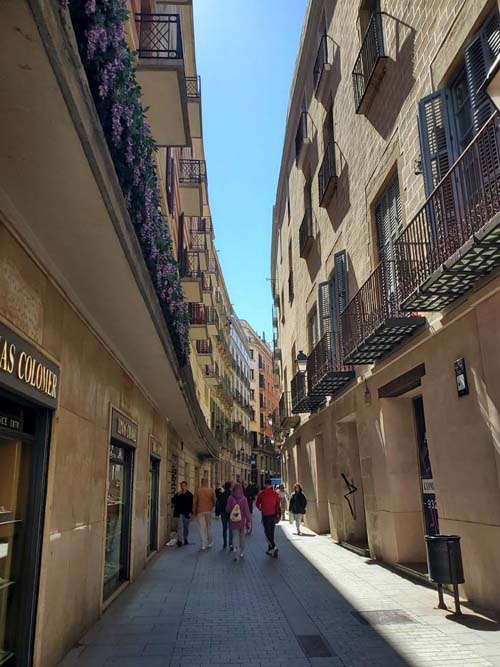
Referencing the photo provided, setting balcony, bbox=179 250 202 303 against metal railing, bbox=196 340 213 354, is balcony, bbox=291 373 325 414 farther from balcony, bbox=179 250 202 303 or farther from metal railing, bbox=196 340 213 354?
metal railing, bbox=196 340 213 354

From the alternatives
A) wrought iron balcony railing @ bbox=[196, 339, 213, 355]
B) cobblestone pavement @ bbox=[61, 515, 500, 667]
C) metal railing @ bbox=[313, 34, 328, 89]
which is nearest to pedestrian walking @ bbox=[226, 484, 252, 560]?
cobblestone pavement @ bbox=[61, 515, 500, 667]

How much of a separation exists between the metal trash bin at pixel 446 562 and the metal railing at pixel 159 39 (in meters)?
8.29

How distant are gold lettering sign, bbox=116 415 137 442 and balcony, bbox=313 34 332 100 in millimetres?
10982

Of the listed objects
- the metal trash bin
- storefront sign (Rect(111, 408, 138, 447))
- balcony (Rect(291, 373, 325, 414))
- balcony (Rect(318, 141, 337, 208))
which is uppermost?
balcony (Rect(318, 141, 337, 208))

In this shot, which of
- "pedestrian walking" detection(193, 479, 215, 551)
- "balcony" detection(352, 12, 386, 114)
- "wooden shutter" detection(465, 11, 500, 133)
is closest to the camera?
"wooden shutter" detection(465, 11, 500, 133)

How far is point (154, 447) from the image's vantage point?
13273 millimetres

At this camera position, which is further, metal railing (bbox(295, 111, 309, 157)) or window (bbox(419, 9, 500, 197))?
metal railing (bbox(295, 111, 309, 157))

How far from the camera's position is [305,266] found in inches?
782

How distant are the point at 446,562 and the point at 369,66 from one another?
9281 mm

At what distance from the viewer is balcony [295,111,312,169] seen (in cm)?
1875

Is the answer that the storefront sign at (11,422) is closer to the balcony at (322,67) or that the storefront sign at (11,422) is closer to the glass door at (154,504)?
the glass door at (154,504)

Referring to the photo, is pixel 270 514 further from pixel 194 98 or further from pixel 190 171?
pixel 190 171

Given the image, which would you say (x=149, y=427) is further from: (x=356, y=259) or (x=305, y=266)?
(x=305, y=266)

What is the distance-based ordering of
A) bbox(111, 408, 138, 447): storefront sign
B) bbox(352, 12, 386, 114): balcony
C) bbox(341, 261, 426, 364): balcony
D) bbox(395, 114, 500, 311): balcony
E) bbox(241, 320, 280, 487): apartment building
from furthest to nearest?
bbox(241, 320, 280, 487): apartment building, bbox(352, 12, 386, 114): balcony, bbox(341, 261, 426, 364): balcony, bbox(111, 408, 138, 447): storefront sign, bbox(395, 114, 500, 311): balcony
